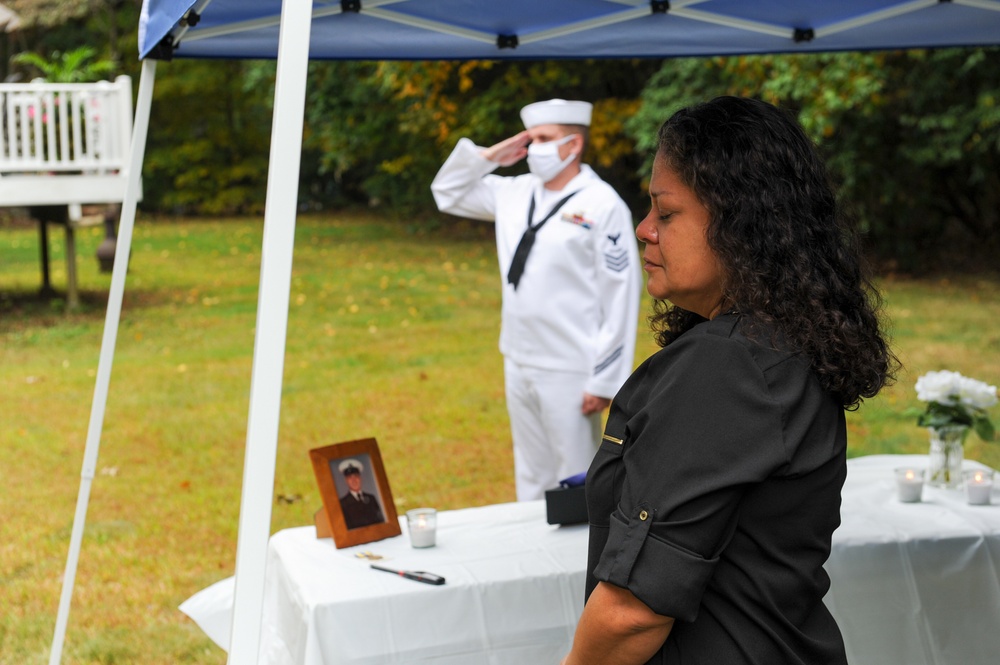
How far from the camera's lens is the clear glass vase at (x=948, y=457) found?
10.7 ft

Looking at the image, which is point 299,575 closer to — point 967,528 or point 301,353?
point 967,528

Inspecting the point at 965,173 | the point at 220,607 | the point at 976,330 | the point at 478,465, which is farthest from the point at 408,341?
the point at 965,173

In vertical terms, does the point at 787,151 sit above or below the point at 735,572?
above

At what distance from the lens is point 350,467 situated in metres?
2.84

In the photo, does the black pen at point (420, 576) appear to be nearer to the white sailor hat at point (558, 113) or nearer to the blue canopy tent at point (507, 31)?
the blue canopy tent at point (507, 31)

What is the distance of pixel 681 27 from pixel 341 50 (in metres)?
1.17

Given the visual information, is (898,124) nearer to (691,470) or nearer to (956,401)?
(956,401)

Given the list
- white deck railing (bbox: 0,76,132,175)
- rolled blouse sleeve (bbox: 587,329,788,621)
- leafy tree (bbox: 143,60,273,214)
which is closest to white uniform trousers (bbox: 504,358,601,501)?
rolled blouse sleeve (bbox: 587,329,788,621)

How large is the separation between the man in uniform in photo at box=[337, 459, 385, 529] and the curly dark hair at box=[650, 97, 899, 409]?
4.85ft

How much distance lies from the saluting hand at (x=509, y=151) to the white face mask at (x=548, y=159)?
8.6 inches

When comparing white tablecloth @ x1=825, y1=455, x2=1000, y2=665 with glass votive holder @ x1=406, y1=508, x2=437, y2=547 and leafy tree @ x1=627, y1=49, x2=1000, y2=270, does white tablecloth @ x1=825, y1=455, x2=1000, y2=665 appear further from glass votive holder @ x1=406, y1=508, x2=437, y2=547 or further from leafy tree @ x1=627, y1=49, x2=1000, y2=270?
leafy tree @ x1=627, y1=49, x2=1000, y2=270

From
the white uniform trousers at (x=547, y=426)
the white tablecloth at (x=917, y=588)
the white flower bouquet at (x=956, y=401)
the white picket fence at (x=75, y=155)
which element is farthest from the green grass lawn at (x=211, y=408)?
the white uniform trousers at (x=547, y=426)

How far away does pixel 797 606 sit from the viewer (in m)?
1.59

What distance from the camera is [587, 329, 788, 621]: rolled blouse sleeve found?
143 centimetres
